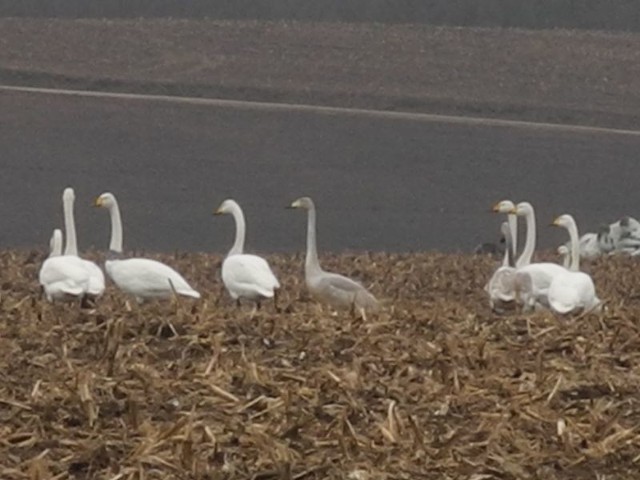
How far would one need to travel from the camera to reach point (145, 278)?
11.4 metres

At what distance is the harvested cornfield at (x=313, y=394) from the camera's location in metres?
4.79

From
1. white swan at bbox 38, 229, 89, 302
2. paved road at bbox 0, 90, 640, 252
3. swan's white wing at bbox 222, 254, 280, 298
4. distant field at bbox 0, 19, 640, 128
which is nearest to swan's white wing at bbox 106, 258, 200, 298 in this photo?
swan's white wing at bbox 222, 254, 280, 298

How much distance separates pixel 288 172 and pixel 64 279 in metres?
12.2

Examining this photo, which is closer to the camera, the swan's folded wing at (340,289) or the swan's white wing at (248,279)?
the swan's folded wing at (340,289)

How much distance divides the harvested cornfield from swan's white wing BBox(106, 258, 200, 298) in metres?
3.09

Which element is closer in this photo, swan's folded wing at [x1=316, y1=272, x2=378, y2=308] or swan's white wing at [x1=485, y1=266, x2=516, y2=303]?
swan's folded wing at [x1=316, y1=272, x2=378, y2=308]

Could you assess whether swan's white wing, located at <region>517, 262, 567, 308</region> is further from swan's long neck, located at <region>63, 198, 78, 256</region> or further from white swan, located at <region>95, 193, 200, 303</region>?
swan's long neck, located at <region>63, 198, 78, 256</region>

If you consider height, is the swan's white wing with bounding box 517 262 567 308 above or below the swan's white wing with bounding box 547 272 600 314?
below

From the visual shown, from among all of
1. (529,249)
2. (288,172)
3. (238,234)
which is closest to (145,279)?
(238,234)

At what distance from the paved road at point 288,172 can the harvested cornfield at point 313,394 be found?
10.6 meters

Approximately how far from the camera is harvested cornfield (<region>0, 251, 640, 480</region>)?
15.7 feet

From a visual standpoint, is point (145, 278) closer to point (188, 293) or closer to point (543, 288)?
point (188, 293)

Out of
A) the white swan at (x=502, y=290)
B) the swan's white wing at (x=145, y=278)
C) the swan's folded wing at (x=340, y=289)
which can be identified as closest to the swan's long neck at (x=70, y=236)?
the swan's white wing at (x=145, y=278)

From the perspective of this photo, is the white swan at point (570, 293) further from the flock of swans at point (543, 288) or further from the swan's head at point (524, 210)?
the swan's head at point (524, 210)
